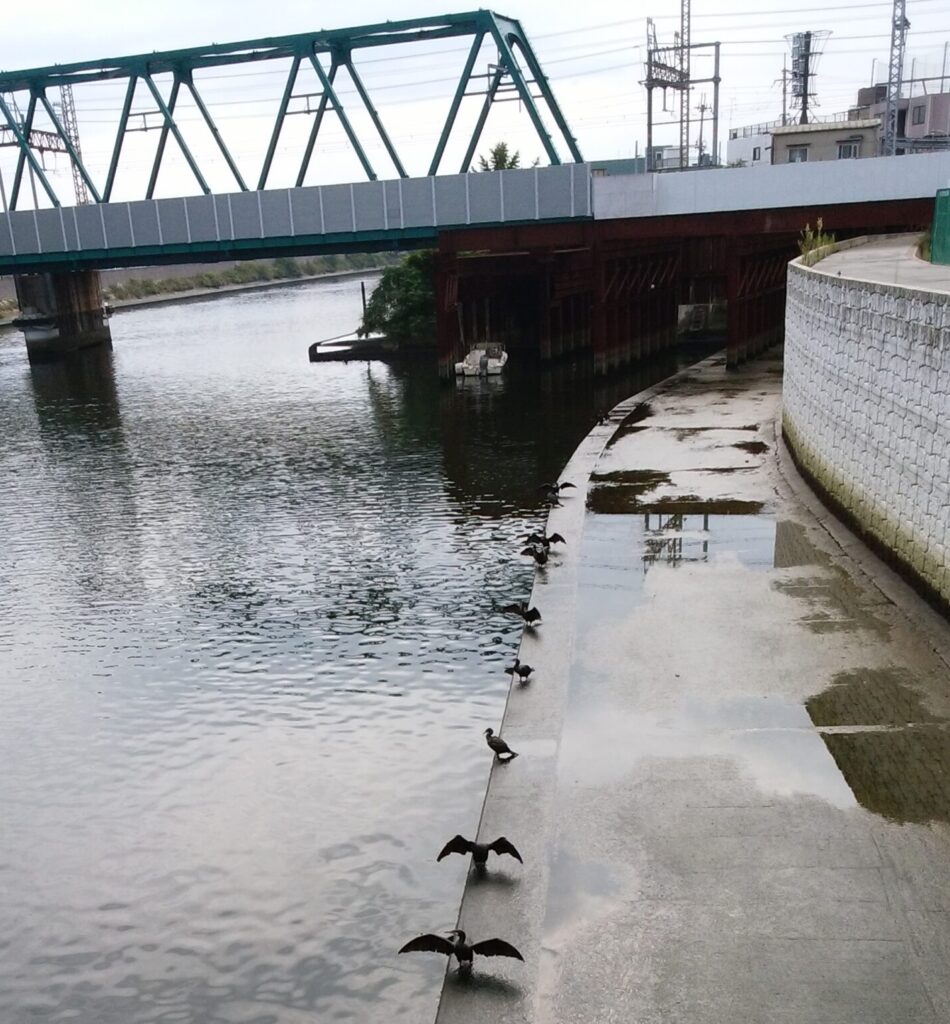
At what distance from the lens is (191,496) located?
29016mm

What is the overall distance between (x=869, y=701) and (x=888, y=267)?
1797 centimetres

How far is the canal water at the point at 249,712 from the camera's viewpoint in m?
9.80

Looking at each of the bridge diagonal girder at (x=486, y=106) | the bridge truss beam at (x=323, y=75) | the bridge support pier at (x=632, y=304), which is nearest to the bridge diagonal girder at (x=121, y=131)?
the bridge truss beam at (x=323, y=75)

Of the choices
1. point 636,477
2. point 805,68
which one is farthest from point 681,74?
point 636,477

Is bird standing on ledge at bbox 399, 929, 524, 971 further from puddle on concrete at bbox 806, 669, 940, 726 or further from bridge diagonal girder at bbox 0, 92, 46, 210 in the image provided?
bridge diagonal girder at bbox 0, 92, 46, 210

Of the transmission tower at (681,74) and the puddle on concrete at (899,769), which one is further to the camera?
the transmission tower at (681,74)

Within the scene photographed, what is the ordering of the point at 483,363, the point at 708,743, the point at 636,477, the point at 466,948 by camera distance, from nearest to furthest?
1. the point at 466,948
2. the point at 708,743
3. the point at 636,477
4. the point at 483,363

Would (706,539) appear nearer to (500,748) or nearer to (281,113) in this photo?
(500,748)

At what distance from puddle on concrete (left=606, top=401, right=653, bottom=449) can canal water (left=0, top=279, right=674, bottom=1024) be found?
210cm

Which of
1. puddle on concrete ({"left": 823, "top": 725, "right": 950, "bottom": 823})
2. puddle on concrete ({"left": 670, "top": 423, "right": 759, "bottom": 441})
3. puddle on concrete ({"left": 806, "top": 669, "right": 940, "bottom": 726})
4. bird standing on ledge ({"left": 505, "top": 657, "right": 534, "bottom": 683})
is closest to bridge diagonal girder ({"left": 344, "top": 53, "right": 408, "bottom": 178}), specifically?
puddle on concrete ({"left": 670, "top": 423, "right": 759, "bottom": 441})

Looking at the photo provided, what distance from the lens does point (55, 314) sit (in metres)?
72.2

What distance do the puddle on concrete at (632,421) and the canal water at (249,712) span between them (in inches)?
82.7

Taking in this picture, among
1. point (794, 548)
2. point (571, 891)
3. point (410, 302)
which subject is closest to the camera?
point (571, 891)

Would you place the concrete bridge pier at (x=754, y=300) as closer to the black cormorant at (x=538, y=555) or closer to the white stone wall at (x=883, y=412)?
the white stone wall at (x=883, y=412)
